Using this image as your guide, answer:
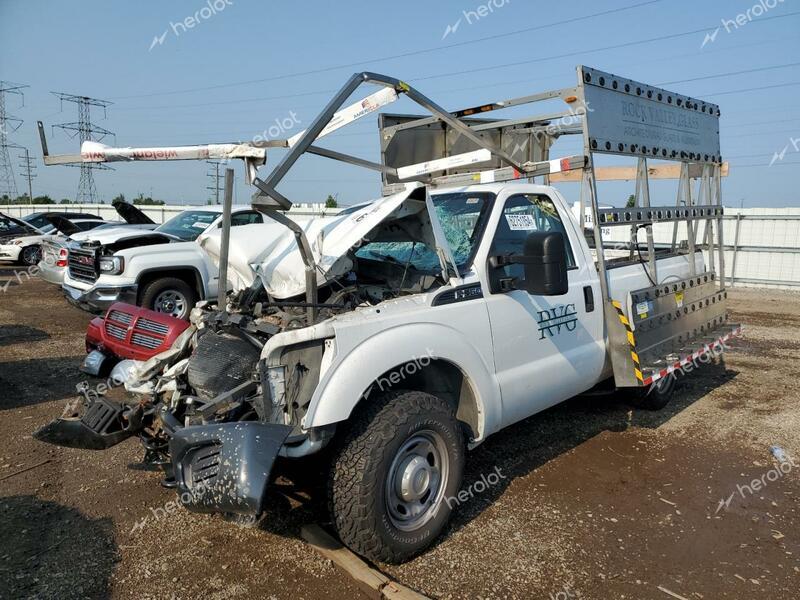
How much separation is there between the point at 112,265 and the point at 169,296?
3.06 feet

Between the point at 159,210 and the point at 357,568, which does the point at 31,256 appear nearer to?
the point at 159,210

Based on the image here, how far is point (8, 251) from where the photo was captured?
17938mm

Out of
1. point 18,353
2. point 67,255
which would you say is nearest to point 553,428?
point 18,353

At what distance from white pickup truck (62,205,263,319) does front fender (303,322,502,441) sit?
5645mm

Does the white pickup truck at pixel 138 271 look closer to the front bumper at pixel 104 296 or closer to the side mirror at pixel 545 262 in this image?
the front bumper at pixel 104 296

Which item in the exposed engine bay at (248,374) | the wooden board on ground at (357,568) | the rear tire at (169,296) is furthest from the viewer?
the rear tire at (169,296)

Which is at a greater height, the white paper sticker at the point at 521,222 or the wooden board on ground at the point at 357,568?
the white paper sticker at the point at 521,222

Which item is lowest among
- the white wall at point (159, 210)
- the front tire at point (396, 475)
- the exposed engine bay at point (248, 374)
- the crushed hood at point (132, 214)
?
the front tire at point (396, 475)

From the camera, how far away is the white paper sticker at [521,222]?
4094 millimetres

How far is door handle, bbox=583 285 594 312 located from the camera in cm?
446

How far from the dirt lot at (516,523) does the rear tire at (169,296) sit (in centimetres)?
317

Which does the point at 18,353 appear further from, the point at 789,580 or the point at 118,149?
the point at 789,580

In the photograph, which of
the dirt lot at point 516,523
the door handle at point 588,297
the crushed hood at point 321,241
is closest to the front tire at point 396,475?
the dirt lot at point 516,523

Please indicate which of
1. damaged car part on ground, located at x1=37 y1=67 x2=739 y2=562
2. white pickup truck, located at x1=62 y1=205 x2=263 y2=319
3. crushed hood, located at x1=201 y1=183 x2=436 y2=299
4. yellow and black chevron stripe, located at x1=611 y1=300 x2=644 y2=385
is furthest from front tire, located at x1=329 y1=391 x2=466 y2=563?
white pickup truck, located at x1=62 y1=205 x2=263 y2=319
